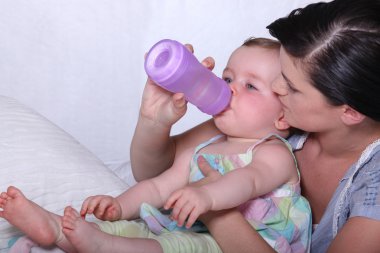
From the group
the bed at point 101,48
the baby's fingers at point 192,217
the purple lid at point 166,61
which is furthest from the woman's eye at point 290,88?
the bed at point 101,48

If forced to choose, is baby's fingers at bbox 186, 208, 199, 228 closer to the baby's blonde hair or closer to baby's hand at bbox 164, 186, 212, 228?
baby's hand at bbox 164, 186, 212, 228

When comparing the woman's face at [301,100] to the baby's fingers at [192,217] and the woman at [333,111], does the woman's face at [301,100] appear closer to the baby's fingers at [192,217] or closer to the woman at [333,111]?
the woman at [333,111]

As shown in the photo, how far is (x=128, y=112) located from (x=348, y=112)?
4.48 ft

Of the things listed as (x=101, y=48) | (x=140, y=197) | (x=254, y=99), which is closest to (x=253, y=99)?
(x=254, y=99)

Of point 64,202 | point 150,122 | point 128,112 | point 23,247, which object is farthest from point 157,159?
point 128,112

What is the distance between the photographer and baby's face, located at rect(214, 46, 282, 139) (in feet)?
4.92

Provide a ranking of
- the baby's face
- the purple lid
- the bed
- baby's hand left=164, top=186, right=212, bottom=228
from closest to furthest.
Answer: baby's hand left=164, top=186, right=212, bottom=228 → the purple lid → the baby's face → the bed

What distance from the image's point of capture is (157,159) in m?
1.66

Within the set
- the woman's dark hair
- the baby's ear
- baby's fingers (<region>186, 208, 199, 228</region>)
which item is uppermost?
the woman's dark hair

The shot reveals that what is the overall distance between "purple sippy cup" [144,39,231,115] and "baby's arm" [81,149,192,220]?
196 millimetres

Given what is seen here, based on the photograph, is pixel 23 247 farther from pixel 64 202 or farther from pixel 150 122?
pixel 150 122

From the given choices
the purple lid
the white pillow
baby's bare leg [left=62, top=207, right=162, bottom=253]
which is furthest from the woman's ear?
the white pillow

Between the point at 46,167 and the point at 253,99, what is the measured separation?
0.54m

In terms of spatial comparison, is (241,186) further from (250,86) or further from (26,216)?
(26,216)
